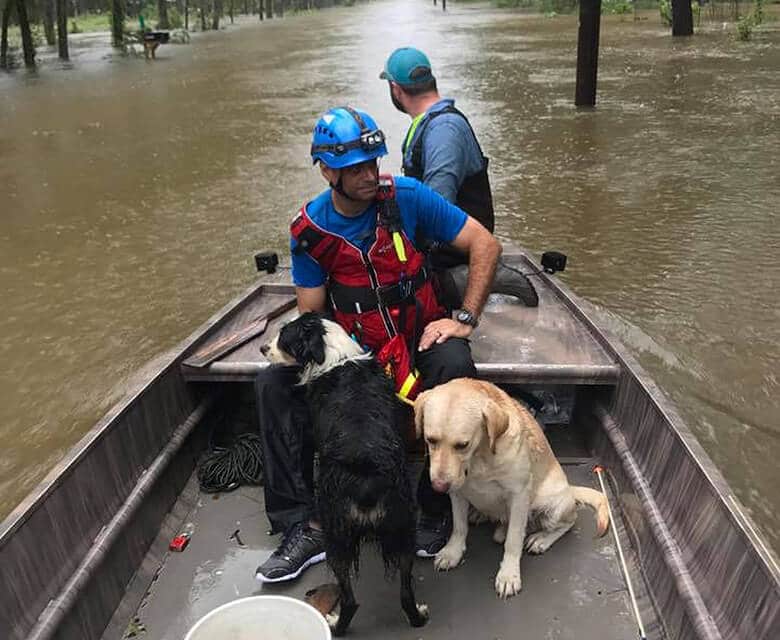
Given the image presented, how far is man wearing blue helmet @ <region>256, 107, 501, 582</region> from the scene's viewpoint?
A: 11.8 feet

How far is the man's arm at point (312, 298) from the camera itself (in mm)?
3834

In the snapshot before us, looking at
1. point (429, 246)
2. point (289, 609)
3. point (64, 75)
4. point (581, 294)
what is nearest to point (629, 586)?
point (289, 609)

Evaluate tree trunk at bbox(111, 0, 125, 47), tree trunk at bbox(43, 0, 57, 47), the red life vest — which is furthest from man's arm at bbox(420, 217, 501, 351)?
tree trunk at bbox(43, 0, 57, 47)

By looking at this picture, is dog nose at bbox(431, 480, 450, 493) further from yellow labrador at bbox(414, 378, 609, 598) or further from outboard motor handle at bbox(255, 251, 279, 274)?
outboard motor handle at bbox(255, 251, 279, 274)

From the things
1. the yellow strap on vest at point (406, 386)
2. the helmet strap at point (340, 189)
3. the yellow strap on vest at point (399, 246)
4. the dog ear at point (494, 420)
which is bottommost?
the yellow strap on vest at point (406, 386)

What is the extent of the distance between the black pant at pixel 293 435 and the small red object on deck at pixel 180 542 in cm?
51

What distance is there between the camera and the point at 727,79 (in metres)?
21.8

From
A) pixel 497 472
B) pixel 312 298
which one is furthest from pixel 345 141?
pixel 497 472

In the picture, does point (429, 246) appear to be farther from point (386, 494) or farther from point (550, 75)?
point (550, 75)

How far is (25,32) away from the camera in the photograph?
106 ft

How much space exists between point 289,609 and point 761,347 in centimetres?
599

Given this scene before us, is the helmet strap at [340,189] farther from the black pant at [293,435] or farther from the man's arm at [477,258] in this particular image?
the black pant at [293,435]

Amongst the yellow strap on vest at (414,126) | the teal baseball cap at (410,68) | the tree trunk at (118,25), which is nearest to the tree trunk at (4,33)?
the tree trunk at (118,25)

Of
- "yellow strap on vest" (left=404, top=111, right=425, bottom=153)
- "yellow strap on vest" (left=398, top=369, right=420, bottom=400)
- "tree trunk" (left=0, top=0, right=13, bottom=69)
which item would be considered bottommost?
"yellow strap on vest" (left=398, top=369, right=420, bottom=400)
